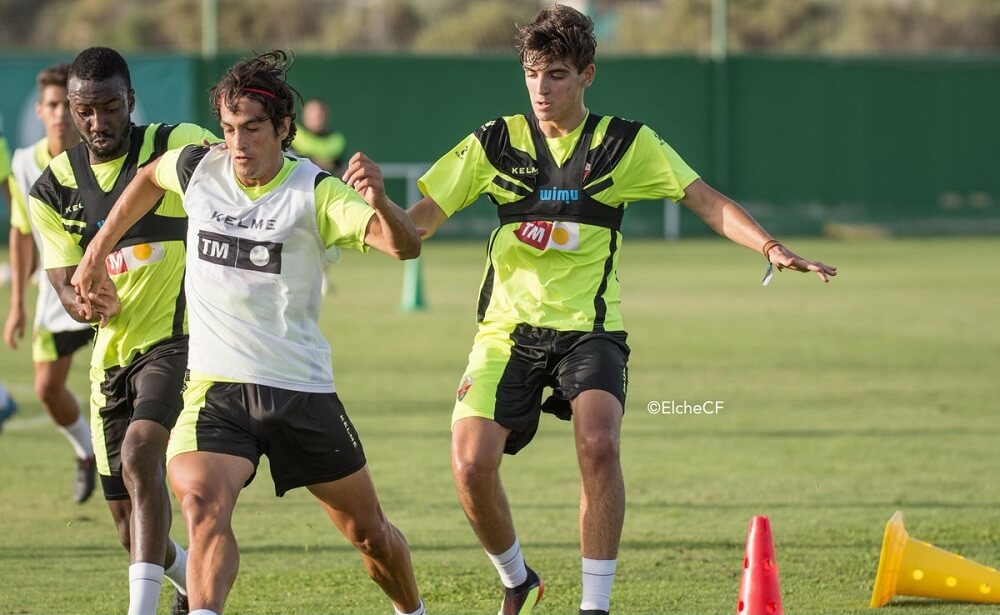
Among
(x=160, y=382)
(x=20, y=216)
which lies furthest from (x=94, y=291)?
(x=20, y=216)

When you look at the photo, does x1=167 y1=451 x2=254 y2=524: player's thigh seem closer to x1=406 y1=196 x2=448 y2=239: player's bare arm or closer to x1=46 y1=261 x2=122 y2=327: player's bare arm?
x1=46 y1=261 x2=122 y2=327: player's bare arm

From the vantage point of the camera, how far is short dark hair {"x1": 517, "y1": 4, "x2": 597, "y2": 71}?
21.5 ft

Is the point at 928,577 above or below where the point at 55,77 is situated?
below

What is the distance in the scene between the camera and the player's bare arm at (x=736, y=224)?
6203 millimetres

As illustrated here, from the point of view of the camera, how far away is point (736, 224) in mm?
6605

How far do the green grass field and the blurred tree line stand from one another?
44.3ft

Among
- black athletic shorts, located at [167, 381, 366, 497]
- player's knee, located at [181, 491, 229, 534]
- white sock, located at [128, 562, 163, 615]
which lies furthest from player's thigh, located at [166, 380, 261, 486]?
white sock, located at [128, 562, 163, 615]

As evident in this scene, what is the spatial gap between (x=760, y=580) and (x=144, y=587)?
2.18 meters

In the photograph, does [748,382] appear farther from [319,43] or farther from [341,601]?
[319,43]

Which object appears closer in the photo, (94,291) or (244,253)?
(244,253)

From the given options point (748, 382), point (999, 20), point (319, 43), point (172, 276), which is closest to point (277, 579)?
point (172, 276)

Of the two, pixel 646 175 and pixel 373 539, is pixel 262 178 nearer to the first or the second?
pixel 373 539

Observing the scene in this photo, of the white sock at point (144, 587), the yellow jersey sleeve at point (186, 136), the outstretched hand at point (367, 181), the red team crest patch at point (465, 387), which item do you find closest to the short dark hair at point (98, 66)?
the yellow jersey sleeve at point (186, 136)

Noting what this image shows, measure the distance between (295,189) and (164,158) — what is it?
2.04ft
